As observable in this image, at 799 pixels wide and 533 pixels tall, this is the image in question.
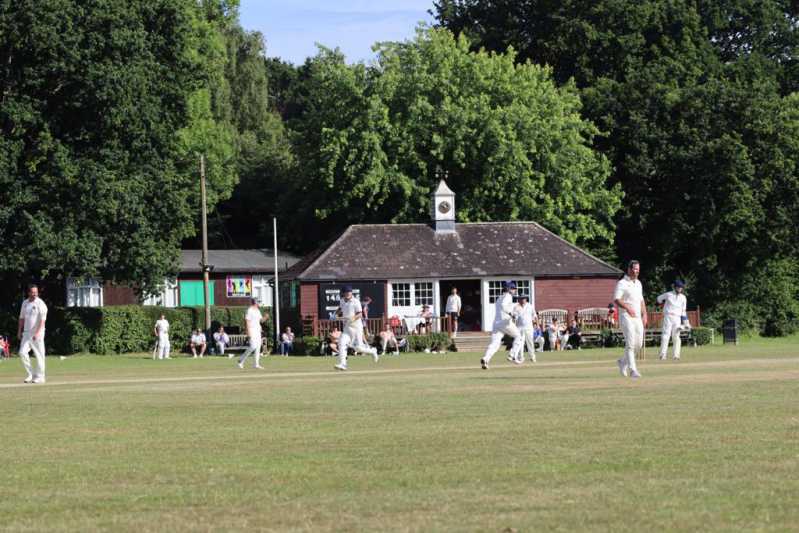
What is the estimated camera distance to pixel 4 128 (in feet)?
177

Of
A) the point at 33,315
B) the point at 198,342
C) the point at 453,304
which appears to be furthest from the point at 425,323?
the point at 33,315

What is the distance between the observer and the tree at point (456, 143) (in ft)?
215

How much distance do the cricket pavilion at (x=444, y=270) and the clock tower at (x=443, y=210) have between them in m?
0.04

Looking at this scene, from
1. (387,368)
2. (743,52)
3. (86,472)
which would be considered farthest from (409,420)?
(743,52)

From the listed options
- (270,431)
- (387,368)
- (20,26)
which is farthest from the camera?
(20,26)

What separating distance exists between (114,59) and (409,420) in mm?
39549

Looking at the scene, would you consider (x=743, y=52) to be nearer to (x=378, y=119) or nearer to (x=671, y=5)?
(x=671, y=5)

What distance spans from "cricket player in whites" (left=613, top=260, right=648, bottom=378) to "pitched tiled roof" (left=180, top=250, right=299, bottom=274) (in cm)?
4652

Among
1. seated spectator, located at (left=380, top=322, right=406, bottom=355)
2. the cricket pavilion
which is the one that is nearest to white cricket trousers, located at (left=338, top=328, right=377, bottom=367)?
seated spectator, located at (left=380, top=322, right=406, bottom=355)

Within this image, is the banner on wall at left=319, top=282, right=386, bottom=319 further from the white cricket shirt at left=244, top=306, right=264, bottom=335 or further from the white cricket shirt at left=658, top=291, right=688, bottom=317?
the white cricket shirt at left=658, top=291, right=688, bottom=317

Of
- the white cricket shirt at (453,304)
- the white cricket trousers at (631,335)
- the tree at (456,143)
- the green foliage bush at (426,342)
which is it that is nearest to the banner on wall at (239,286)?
the tree at (456,143)

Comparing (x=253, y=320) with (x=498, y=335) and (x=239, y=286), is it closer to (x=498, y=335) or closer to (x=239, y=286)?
(x=498, y=335)

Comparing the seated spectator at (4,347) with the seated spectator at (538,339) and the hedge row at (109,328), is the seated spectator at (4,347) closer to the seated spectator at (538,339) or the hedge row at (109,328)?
the hedge row at (109,328)

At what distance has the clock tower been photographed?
6222 cm
